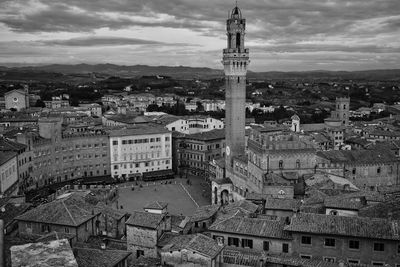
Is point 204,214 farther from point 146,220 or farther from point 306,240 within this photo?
point 306,240

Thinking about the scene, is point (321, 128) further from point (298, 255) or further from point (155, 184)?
point (298, 255)

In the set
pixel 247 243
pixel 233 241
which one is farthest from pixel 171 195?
pixel 247 243

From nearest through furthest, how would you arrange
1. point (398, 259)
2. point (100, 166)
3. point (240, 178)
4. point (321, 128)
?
point (398, 259) < point (240, 178) < point (100, 166) < point (321, 128)

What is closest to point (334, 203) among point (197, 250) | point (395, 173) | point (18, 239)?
point (197, 250)

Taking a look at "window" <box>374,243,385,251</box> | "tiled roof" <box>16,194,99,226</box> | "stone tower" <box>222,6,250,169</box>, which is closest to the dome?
"stone tower" <box>222,6,250,169</box>

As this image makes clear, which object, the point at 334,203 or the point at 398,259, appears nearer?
the point at 398,259

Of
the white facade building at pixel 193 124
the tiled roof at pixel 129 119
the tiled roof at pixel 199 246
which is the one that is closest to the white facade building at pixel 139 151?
the white facade building at pixel 193 124
